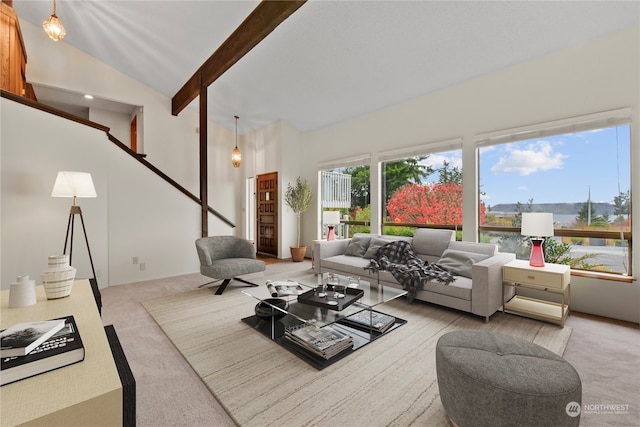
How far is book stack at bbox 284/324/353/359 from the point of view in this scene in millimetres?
2113

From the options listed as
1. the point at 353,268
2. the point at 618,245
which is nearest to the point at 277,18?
the point at 353,268

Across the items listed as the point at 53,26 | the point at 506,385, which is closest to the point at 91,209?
the point at 53,26

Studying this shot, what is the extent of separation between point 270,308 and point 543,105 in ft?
12.7

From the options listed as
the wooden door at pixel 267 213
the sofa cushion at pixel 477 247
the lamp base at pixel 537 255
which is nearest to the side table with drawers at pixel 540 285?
the lamp base at pixel 537 255

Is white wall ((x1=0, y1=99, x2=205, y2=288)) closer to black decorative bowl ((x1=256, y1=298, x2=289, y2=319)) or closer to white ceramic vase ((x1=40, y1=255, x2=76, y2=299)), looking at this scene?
black decorative bowl ((x1=256, y1=298, x2=289, y2=319))

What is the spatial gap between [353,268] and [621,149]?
3226 millimetres

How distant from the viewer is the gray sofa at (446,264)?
2799 millimetres

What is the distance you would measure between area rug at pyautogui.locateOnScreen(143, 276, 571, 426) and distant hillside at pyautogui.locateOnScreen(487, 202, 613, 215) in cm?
140

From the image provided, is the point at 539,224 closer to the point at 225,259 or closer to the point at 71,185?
the point at 225,259

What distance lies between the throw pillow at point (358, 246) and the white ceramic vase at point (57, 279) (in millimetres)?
3563

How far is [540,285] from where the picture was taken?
9.18 feet

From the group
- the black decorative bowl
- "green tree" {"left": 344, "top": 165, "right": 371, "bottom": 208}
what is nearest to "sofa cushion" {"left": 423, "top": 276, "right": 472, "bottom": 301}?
the black decorative bowl

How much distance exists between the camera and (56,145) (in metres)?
3.60

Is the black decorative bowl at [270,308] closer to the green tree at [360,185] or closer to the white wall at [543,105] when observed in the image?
the white wall at [543,105]
